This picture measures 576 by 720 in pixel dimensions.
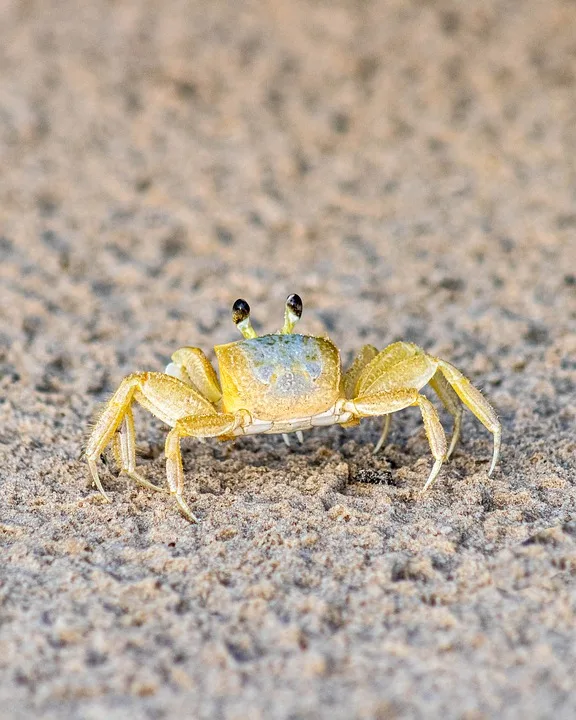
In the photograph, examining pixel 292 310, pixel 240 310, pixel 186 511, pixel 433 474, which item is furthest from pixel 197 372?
pixel 433 474

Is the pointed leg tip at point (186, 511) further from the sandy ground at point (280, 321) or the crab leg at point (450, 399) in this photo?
the crab leg at point (450, 399)

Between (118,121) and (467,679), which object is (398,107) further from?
(467,679)

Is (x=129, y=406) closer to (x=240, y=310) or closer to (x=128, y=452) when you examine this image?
(x=128, y=452)

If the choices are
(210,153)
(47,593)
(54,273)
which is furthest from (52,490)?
(210,153)

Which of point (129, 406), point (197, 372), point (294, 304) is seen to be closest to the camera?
point (129, 406)

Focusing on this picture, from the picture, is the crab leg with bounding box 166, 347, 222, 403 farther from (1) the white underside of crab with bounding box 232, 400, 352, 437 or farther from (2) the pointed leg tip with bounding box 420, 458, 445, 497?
(2) the pointed leg tip with bounding box 420, 458, 445, 497

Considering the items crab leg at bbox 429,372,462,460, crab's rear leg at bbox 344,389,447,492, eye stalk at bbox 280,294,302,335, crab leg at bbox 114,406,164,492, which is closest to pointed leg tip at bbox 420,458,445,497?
crab's rear leg at bbox 344,389,447,492

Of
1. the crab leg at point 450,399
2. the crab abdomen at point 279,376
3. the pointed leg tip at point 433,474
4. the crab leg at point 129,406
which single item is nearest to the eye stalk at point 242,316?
the crab abdomen at point 279,376

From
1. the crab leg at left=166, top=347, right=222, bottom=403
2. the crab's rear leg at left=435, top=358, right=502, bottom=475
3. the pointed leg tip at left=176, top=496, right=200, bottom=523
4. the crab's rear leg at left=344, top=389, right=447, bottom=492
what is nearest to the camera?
the pointed leg tip at left=176, top=496, right=200, bottom=523
